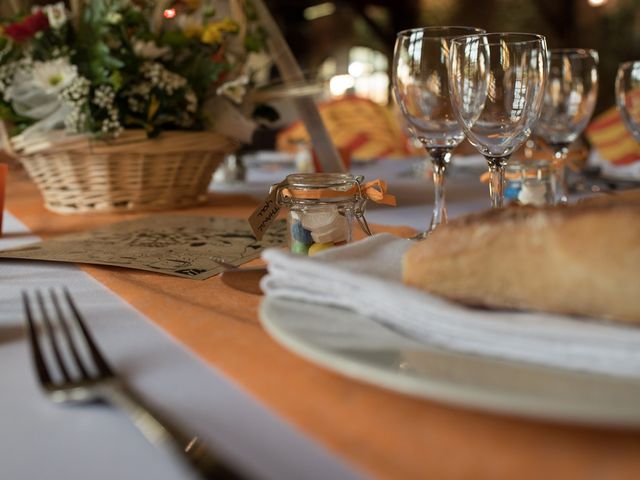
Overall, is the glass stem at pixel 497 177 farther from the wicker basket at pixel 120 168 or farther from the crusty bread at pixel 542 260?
the wicker basket at pixel 120 168

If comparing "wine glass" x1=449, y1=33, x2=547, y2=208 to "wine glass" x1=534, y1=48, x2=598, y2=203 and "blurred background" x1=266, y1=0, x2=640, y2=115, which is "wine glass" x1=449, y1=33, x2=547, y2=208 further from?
"blurred background" x1=266, y1=0, x2=640, y2=115

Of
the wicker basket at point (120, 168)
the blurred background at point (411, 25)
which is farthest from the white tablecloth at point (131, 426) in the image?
the blurred background at point (411, 25)

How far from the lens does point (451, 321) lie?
0.42 metres

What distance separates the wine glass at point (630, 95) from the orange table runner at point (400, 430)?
0.91 meters

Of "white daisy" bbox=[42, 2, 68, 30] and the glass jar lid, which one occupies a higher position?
"white daisy" bbox=[42, 2, 68, 30]

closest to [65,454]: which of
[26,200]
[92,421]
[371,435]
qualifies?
[92,421]

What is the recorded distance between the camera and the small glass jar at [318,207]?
0.75 m

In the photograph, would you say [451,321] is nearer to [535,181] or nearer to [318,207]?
[318,207]

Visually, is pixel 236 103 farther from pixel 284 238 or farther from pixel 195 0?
pixel 284 238

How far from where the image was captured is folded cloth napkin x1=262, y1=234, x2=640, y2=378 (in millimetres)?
373

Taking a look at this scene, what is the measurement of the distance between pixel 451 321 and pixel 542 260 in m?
0.07

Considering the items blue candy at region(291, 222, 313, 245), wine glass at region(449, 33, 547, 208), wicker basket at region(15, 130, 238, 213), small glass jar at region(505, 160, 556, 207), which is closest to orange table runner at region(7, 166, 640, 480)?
blue candy at region(291, 222, 313, 245)

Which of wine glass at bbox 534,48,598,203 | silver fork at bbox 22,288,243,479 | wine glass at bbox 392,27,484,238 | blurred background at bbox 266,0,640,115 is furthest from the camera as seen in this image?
blurred background at bbox 266,0,640,115

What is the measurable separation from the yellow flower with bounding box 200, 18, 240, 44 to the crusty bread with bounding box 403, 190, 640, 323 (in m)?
0.96
